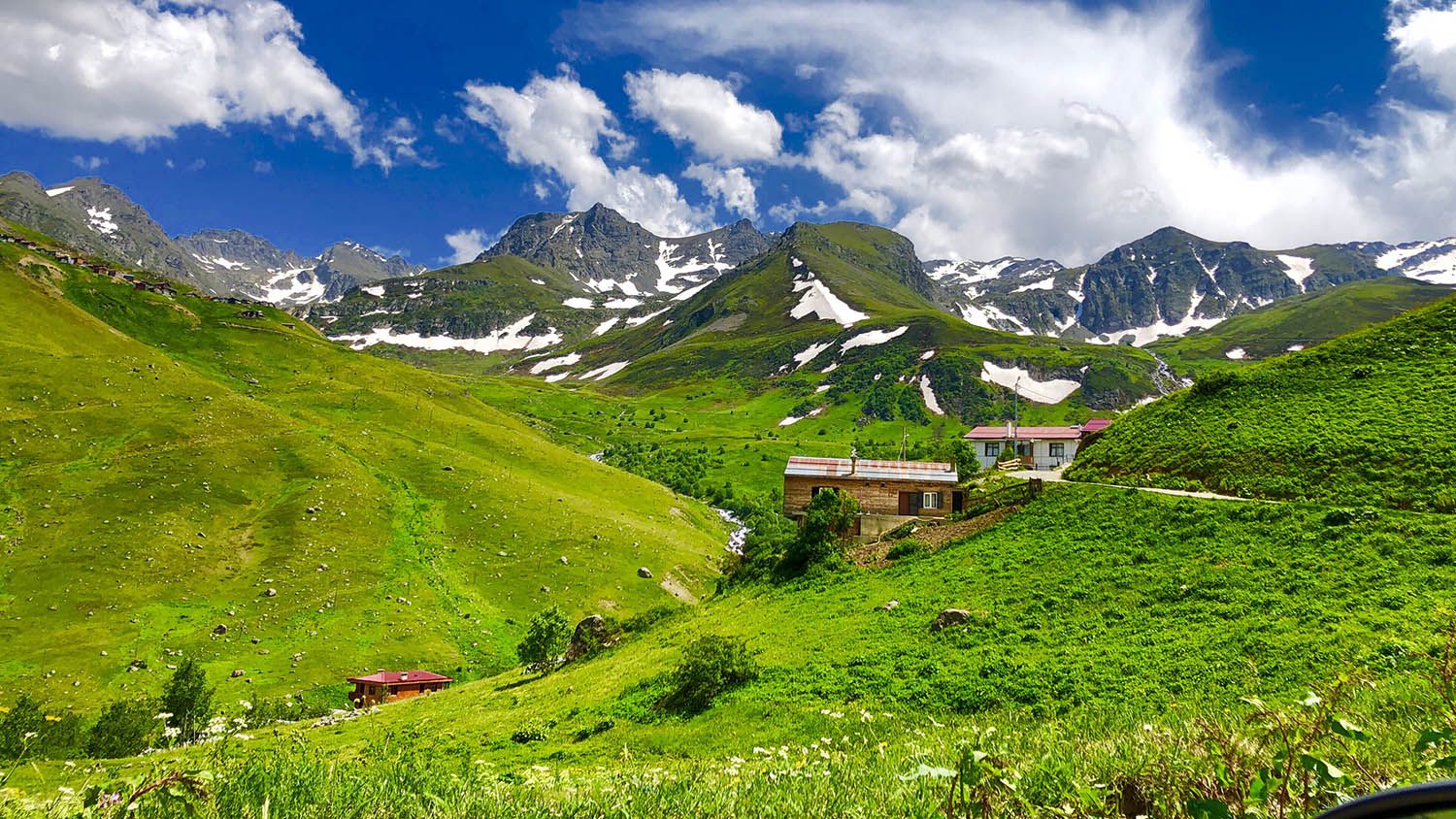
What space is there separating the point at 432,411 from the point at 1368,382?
121 m

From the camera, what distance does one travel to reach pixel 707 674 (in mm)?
25641

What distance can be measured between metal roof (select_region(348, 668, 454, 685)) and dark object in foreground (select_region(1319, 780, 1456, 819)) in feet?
196

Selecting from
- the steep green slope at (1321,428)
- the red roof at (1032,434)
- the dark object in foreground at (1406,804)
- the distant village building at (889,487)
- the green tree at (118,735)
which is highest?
the red roof at (1032,434)

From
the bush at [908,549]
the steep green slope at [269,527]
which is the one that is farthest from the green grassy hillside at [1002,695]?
the steep green slope at [269,527]

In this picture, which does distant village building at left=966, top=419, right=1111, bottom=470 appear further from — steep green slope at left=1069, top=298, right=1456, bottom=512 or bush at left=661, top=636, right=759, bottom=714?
bush at left=661, top=636, right=759, bottom=714

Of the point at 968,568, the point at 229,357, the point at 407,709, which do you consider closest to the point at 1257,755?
the point at 968,568

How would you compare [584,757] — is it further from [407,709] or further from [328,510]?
[328,510]

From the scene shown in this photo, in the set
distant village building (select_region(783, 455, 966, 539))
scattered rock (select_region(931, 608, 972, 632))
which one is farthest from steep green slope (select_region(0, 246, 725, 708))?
scattered rock (select_region(931, 608, 972, 632))

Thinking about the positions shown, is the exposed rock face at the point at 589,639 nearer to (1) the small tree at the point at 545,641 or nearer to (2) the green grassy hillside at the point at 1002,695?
(1) the small tree at the point at 545,641

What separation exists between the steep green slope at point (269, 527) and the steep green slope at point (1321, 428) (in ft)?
175

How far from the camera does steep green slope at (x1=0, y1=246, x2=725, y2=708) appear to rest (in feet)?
182

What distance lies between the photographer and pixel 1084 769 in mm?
5625

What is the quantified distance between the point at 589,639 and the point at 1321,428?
44.7 meters

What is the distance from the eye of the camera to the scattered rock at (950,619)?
86.4 feet
